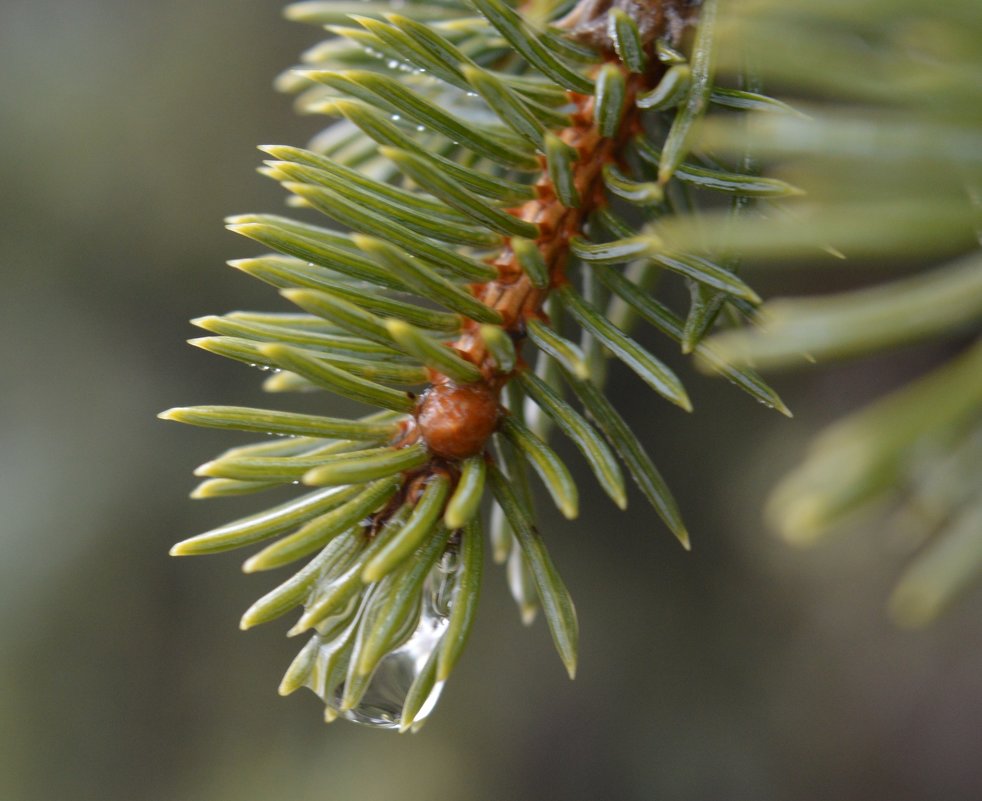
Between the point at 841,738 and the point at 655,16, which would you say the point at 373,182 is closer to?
the point at 655,16

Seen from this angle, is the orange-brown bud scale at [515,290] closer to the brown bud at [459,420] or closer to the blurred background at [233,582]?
the brown bud at [459,420]

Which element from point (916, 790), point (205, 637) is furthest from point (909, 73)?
point (916, 790)

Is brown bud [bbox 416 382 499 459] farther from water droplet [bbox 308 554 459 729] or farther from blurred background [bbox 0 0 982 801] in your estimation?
blurred background [bbox 0 0 982 801]

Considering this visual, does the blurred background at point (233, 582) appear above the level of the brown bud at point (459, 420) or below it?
below

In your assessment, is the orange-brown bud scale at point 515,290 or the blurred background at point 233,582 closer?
the orange-brown bud scale at point 515,290

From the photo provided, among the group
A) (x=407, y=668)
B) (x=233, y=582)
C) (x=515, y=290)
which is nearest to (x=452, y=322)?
(x=515, y=290)

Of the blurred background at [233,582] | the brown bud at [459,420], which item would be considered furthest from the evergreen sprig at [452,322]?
the blurred background at [233,582]
